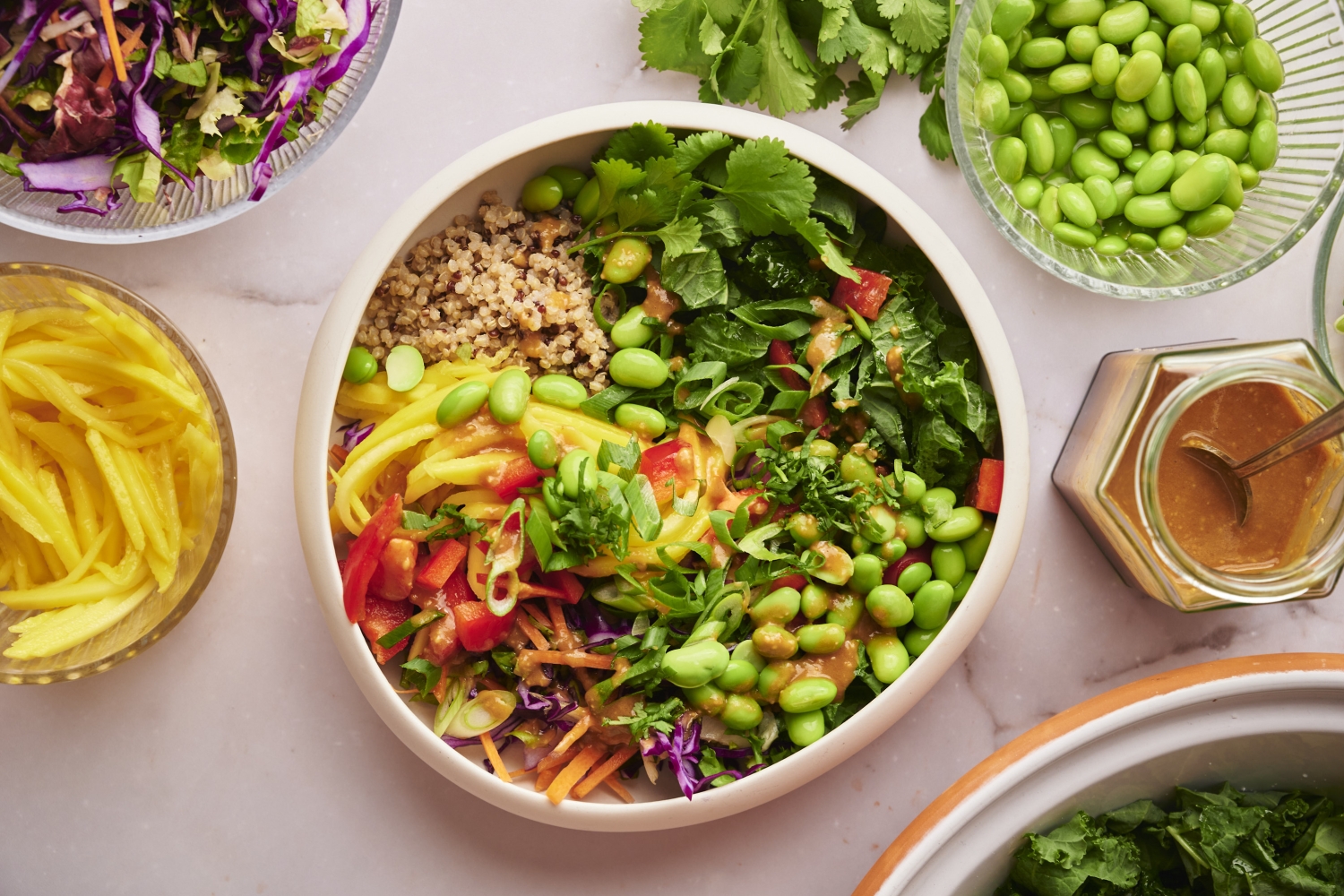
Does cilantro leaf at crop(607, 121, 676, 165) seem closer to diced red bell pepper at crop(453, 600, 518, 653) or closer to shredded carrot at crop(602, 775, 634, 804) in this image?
diced red bell pepper at crop(453, 600, 518, 653)

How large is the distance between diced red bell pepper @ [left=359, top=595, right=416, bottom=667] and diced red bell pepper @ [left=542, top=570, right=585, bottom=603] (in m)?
0.25

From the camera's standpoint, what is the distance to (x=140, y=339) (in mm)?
1688

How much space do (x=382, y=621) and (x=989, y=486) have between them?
113 cm

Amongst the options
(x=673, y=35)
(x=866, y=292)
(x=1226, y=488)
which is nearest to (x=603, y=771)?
(x=866, y=292)

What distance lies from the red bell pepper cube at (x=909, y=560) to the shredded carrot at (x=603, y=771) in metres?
0.58

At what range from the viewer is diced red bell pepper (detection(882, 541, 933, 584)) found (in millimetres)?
1811

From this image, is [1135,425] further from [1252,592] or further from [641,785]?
[641,785]

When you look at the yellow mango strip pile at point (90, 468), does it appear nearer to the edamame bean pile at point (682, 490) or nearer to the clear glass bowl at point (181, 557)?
the clear glass bowl at point (181, 557)

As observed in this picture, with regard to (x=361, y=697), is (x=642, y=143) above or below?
above

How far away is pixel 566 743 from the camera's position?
1742mm

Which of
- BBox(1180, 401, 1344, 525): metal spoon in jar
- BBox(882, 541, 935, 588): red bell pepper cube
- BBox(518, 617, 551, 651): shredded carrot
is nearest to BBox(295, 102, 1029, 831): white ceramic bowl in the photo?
BBox(882, 541, 935, 588): red bell pepper cube

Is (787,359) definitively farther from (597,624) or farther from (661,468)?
(597,624)

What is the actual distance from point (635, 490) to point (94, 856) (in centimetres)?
146

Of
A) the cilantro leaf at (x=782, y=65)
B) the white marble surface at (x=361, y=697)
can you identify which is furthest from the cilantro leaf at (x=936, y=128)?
the cilantro leaf at (x=782, y=65)
